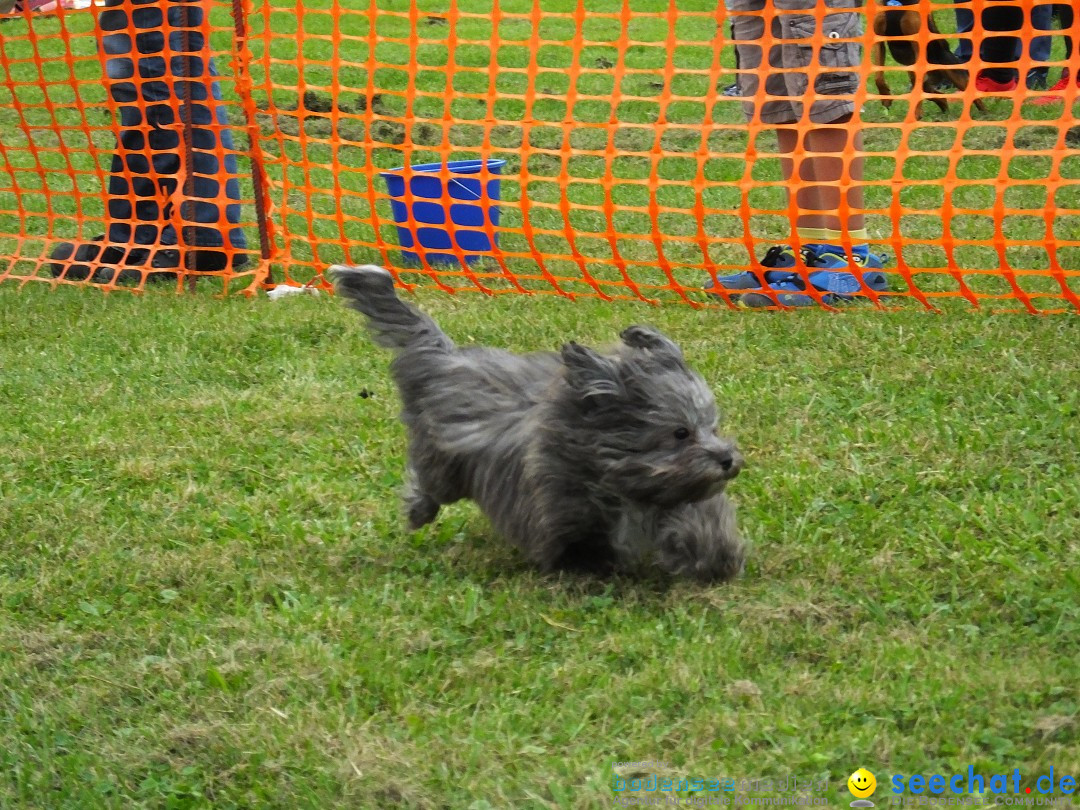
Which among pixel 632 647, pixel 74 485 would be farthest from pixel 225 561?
pixel 632 647

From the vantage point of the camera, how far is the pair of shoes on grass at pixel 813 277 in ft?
21.1

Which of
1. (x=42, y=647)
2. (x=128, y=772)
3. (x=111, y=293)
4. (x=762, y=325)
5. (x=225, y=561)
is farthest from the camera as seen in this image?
(x=111, y=293)

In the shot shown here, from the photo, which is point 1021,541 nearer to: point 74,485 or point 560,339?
point 560,339

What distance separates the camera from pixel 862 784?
9.30 ft

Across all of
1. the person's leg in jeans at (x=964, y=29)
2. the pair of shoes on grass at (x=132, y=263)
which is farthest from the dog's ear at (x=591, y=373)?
the person's leg in jeans at (x=964, y=29)

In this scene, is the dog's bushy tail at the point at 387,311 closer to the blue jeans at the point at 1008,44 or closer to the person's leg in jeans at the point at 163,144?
the person's leg in jeans at the point at 163,144

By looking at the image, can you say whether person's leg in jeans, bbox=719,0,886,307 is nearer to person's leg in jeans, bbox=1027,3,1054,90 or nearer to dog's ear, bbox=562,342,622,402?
dog's ear, bbox=562,342,622,402

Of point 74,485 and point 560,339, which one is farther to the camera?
point 560,339

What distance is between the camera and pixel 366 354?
6312 mm

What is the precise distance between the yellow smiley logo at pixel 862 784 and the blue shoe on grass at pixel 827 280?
3.82 metres

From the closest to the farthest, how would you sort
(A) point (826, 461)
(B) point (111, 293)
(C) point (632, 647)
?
(C) point (632, 647) < (A) point (826, 461) < (B) point (111, 293)

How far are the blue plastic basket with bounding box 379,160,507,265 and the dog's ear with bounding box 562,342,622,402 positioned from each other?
3.61m

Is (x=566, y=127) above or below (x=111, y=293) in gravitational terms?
above

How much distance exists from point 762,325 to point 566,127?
1.45 m
